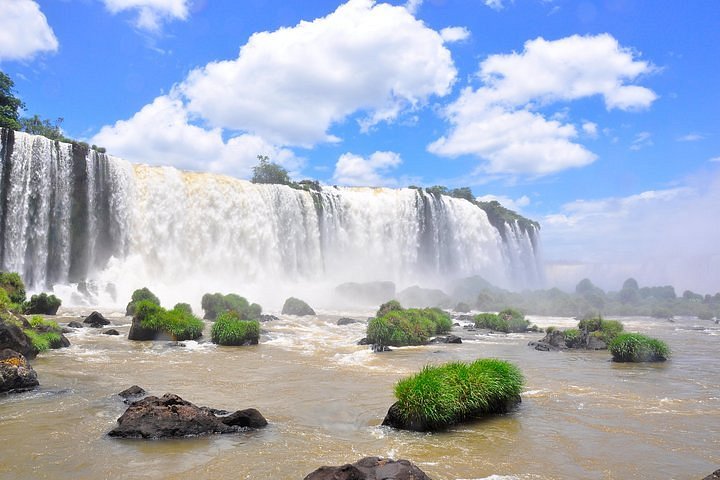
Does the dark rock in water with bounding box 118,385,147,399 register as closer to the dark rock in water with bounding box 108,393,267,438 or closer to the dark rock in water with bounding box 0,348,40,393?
the dark rock in water with bounding box 0,348,40,393

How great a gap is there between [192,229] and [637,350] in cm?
3945

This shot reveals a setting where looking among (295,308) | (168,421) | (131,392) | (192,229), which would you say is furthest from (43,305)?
(168,421)

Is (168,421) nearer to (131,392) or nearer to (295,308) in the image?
(131,392)

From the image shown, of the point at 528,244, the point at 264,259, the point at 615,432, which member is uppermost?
the point at 528,244

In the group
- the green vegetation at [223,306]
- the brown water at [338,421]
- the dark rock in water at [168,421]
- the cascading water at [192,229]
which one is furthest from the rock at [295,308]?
the dark rock in water at [168,421]

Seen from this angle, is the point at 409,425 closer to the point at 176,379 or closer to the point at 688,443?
the point at 688,443

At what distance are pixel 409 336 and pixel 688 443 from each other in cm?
1468

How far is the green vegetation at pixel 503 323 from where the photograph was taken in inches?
1216

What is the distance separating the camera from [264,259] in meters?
51.3

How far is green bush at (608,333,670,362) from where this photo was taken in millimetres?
17906

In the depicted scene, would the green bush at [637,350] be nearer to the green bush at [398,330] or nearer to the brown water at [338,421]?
the brown water at [338,421]

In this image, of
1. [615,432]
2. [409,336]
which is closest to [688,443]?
[615,432]

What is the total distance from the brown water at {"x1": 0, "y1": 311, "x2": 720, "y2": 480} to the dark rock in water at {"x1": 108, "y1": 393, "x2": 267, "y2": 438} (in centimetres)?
30

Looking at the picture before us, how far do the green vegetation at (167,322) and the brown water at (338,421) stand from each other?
2.51 metres
